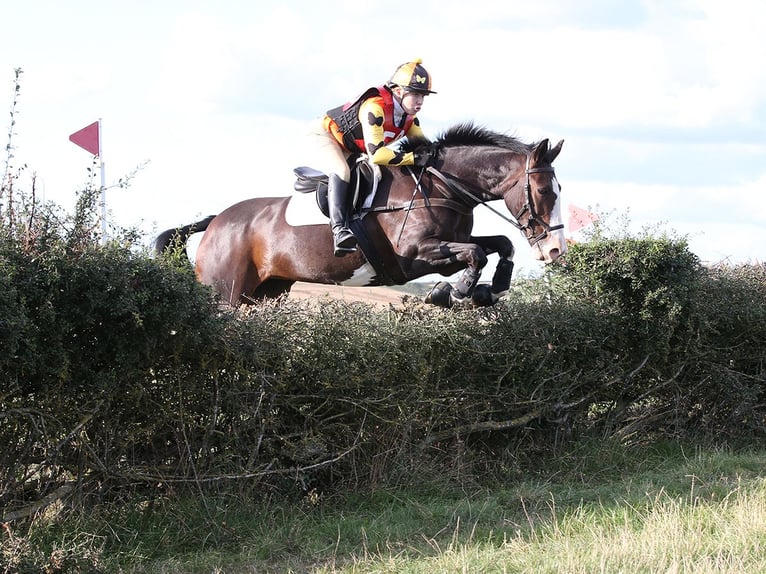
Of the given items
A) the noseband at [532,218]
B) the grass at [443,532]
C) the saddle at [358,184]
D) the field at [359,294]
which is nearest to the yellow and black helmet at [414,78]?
the saddle at [358,184]

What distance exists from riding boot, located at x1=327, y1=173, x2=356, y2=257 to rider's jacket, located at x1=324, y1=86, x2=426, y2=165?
0.41m

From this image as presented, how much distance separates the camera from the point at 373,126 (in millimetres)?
8109

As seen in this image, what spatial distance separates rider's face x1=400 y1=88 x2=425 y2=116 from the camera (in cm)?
817

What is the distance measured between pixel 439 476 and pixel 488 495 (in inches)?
14.1

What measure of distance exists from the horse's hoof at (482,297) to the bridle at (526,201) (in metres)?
0.65

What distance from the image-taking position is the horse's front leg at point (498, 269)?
7750mm

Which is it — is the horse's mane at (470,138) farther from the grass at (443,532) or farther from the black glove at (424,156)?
the grass at (443,532)

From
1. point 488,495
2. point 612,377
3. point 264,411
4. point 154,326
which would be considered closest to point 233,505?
point 264,411

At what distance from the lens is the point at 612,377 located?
Answer: 7574 millimetres

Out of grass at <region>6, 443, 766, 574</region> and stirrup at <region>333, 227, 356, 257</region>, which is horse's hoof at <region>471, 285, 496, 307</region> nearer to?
stirrup at <region>333, 227, 356, 257</region>

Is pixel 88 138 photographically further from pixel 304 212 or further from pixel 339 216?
pixel 339 216

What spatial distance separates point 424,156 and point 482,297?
1.53 metres

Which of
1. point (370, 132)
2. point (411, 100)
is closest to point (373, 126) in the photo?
point (370, 132)

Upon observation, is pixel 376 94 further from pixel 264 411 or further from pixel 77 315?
pixel 77 315
